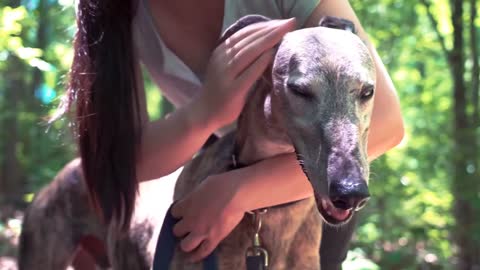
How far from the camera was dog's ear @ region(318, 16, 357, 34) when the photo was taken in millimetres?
1916

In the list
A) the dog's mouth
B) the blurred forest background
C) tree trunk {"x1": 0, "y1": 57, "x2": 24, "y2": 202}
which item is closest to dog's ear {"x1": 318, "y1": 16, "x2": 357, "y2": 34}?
the dog's mouth

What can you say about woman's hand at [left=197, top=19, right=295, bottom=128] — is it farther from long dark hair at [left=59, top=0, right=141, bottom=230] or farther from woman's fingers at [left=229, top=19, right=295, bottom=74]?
long dark hair at [left=59, top=0, right=141, bottom=230]

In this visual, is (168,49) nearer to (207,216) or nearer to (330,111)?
(207,216)

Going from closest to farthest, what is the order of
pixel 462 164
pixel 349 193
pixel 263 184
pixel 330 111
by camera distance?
pixel 349 193 → pixel 330 111 → pixel 263 184 → pixel 462 164

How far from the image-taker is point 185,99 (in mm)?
2566

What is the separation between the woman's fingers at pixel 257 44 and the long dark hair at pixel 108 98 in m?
0.49

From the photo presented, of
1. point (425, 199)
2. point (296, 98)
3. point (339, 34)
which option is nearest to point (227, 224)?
point (296, 98)

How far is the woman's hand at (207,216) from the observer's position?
2.05m

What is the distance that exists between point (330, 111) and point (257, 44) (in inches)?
14.1

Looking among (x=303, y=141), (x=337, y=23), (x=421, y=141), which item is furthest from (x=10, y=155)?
(x=303, y=141)

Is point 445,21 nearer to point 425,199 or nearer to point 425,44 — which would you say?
point 425,44

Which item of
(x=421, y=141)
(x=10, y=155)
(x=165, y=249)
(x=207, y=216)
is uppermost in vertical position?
(x=207, y=216)

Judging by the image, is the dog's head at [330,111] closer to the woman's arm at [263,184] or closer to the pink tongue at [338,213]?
the pink tongue at [338,213]

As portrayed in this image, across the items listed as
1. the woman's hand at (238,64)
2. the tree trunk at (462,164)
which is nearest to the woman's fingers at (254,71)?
the woman's hand at (238,64)
